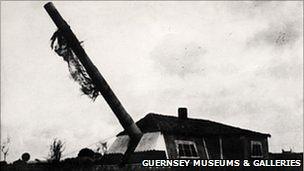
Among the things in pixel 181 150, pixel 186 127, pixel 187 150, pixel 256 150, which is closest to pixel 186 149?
pixel 187 150

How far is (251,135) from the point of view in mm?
25469

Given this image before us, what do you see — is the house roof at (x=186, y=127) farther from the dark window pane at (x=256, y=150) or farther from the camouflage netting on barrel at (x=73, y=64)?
the camouflage netting on barrel at (x=73, y=64)

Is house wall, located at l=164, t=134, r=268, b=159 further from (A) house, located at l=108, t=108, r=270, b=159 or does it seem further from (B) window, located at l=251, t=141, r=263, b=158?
(B) window, located at l=251, t=141, r=263, b=158

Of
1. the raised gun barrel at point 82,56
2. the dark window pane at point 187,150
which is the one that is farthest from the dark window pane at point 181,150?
the raised gun barrel at point 82,56

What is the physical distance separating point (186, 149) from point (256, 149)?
596 cm

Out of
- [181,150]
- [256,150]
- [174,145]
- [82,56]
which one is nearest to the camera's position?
[82,56]

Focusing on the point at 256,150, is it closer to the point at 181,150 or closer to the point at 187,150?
the point at 187,150

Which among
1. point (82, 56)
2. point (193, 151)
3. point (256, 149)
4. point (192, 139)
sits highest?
point (82, 56)

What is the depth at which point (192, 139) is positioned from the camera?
917 inches

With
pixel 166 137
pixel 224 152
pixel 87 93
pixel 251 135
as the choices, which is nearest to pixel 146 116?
pixel 166 137

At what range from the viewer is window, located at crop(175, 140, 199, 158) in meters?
22.3

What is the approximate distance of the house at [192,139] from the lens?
21.8 metres

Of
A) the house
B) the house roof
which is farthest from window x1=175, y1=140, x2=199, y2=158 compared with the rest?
the house roof

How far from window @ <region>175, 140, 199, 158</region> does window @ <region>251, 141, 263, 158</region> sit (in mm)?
4645
